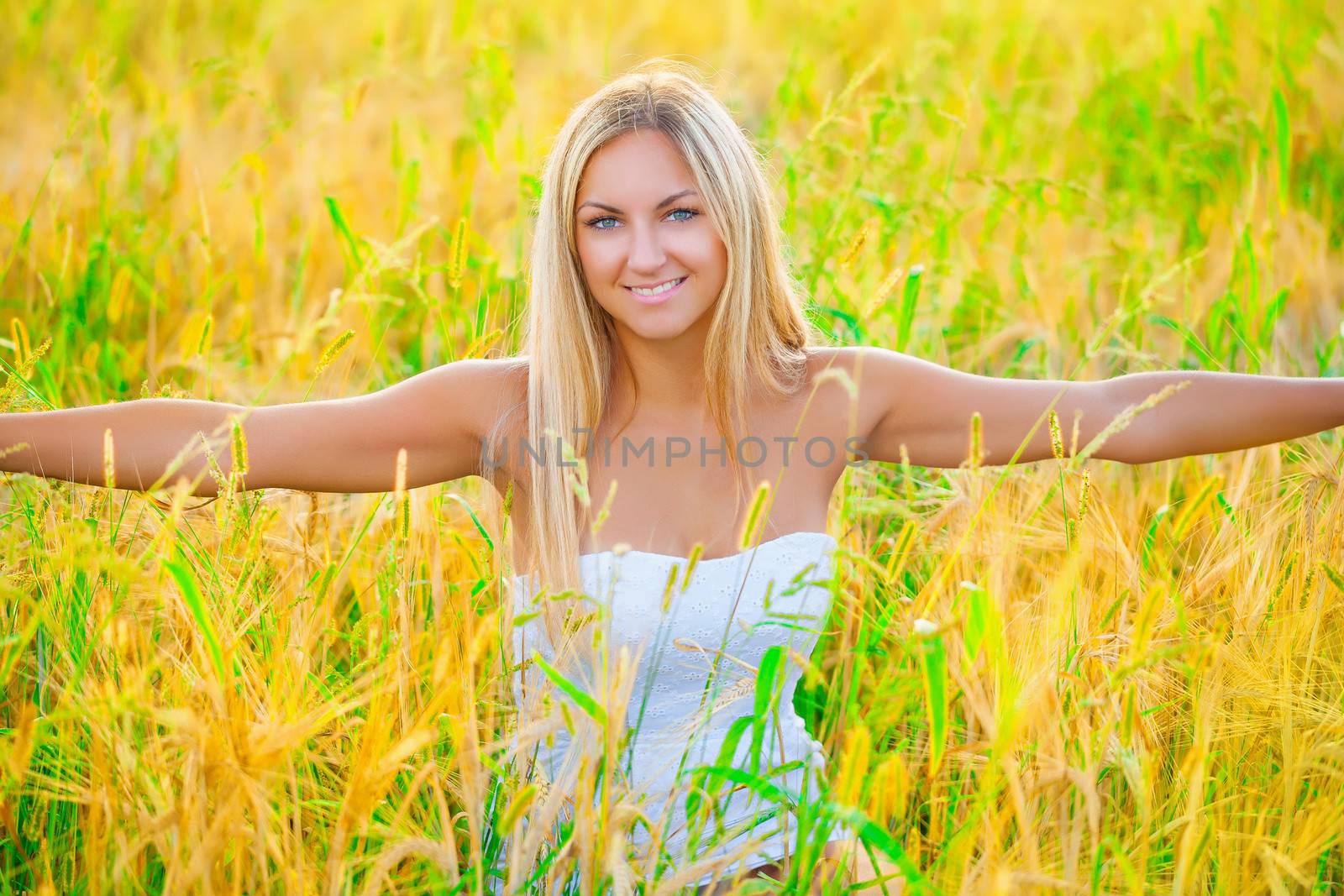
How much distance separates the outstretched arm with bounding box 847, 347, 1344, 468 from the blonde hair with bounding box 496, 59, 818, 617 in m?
0.17

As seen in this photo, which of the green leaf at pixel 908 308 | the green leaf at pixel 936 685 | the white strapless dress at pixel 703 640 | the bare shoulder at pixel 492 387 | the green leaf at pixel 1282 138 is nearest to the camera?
the green leaf at pixel 936 685

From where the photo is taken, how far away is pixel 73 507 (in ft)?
5.79

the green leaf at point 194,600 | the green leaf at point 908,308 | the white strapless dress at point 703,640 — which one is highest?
the green leaf at point 908,308

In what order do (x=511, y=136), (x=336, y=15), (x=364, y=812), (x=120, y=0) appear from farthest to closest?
(x=336, y=15) < (x=120, y=0) < (x=511, y=136) < (x=364, y=812)

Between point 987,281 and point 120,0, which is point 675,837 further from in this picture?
point 120,0

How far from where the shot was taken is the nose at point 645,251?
5.82 ft

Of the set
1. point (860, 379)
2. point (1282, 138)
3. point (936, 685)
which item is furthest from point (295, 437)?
point (1282, 138)

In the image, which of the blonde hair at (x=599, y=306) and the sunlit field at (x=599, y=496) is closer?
the sunlit field at (x=599, y=496)

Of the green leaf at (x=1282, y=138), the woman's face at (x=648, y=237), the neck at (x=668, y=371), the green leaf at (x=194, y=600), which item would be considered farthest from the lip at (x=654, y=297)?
the green leaf at (x=1282, y=138)

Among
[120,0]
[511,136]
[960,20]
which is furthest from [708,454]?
[120,0]

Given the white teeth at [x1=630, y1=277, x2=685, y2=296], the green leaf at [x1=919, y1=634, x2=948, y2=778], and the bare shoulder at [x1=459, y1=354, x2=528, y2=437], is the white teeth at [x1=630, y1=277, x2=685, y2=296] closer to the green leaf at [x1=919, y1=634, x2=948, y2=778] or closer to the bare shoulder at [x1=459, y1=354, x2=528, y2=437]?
the bare shoulder at [x1=459, y1=354, x2=528, y2=437]

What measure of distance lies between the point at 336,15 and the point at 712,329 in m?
4.28

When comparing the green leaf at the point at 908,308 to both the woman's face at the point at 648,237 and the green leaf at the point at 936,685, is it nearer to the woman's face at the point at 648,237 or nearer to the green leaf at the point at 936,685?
the woman's face at the point at 648,237

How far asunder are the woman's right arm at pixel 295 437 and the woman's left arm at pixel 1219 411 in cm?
93
